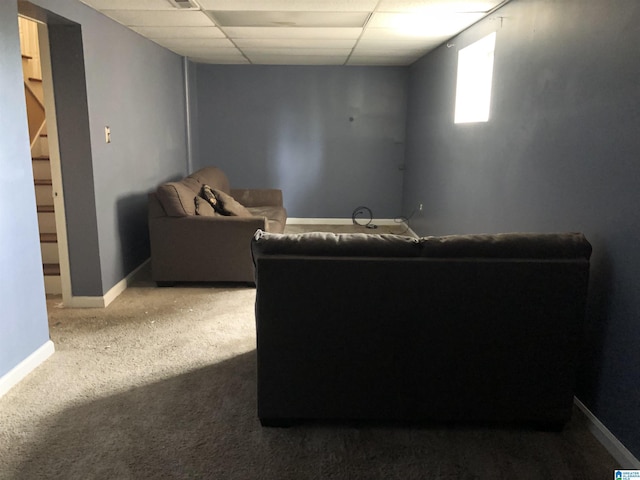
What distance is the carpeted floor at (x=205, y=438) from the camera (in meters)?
1.94

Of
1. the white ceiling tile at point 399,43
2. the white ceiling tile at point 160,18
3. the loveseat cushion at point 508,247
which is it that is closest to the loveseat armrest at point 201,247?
the white ceiling tile at point 160,18

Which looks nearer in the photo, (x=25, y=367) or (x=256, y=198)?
(x=25, y=367)

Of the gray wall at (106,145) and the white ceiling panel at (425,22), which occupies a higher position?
the white ceiling panel at (425,22)

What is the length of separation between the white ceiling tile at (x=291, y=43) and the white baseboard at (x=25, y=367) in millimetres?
3093

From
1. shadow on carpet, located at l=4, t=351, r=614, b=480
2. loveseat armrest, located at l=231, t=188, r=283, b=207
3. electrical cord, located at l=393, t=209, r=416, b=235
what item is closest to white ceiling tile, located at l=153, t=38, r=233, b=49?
loveseat armrest, located at l=231, t=188, r=283, b=207

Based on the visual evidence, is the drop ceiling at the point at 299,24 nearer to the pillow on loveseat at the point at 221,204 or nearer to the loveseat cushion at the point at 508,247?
the pillow on loveseat at the point at 221,204

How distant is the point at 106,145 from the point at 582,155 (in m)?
3.09

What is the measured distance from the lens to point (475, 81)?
13.1 ft

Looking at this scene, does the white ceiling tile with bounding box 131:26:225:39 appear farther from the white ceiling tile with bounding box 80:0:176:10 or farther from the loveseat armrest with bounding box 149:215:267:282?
the loveseat armrest with bounding box 149:215:267:282

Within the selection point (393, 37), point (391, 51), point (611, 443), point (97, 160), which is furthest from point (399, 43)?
point (611, 443)

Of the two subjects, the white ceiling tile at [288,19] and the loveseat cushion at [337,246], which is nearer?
the loveseat cushion at [337,246]

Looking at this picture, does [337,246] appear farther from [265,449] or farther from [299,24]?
[299,24]

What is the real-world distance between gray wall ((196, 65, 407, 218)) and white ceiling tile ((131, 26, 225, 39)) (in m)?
2.04

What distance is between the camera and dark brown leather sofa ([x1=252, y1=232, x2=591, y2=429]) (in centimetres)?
199
